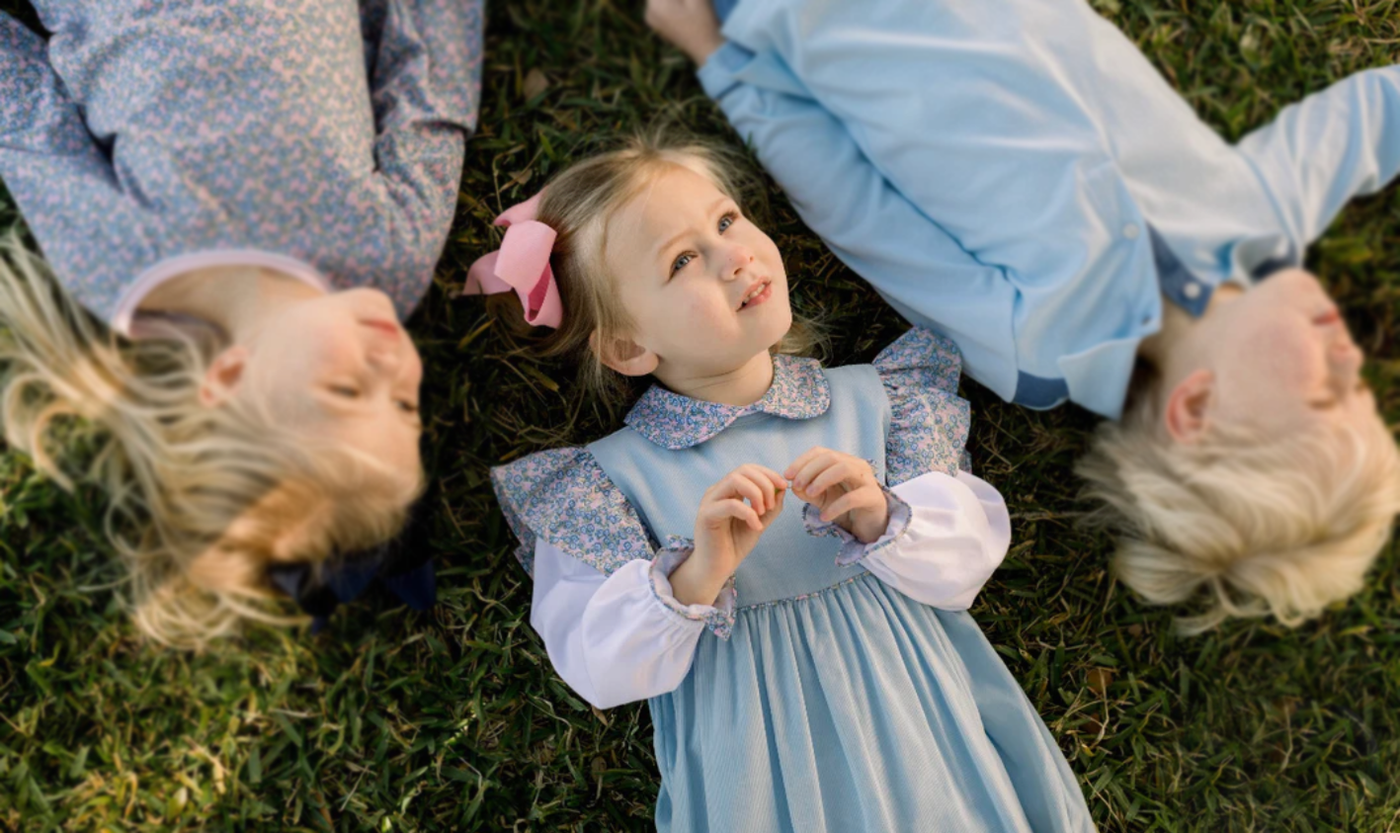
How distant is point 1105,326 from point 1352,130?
340 millimetres

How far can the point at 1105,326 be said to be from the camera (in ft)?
3.88

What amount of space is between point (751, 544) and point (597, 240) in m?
0.45

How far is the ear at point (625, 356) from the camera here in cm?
139

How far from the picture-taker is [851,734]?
Answer: 4.16 feet

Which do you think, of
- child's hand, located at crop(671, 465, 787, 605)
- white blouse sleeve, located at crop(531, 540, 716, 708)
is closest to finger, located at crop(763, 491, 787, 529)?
child's hand, located at crop(671, 465, 787, 605)

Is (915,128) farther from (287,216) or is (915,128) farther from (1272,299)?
(287,216)

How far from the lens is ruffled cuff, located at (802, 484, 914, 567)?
1268 mm

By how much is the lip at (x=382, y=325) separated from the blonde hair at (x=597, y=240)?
0.33 meters

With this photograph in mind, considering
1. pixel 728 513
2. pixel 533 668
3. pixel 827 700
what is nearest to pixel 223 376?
pixel 728 513

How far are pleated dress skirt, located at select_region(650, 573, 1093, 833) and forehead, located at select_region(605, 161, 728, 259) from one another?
0.49 metres

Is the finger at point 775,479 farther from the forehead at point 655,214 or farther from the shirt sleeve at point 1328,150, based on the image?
the shirt sleeve at point 1328,150

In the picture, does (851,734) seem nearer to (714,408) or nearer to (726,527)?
(726,527)

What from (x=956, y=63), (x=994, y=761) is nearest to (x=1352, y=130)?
(x=956, y=63)

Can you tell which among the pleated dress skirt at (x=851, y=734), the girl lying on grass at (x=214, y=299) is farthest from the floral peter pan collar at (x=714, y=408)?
the girl lying on grass at (x=214, y=299)
